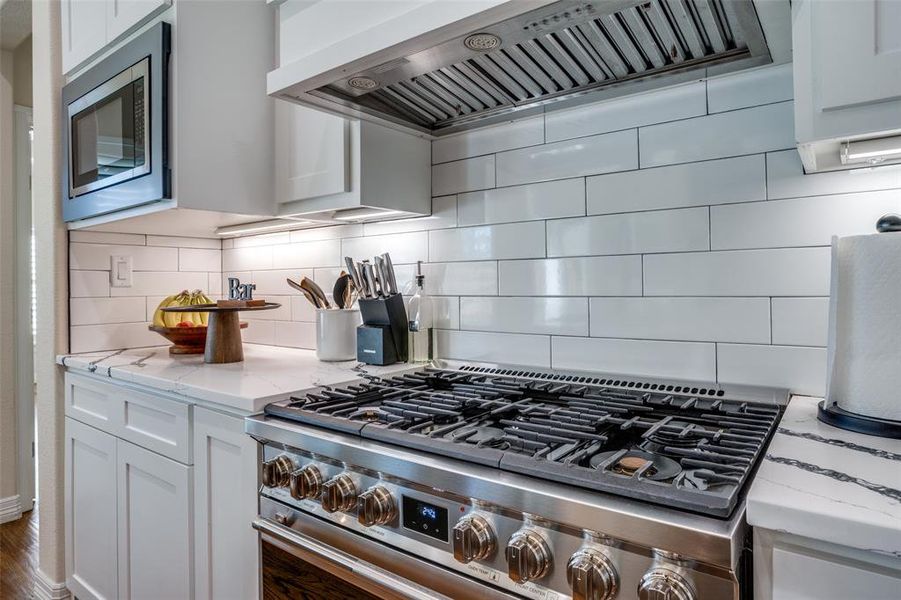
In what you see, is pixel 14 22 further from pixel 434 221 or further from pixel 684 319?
pixel 684 319

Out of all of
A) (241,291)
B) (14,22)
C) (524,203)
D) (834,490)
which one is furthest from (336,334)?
(14,22)

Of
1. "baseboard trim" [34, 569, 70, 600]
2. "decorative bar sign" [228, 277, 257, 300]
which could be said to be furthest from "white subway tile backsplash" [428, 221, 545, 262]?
"baseboard trim" [34, 569, 70, 600]

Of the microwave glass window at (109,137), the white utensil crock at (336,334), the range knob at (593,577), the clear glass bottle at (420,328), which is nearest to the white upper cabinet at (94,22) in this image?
the microwave glass window at (109,137)

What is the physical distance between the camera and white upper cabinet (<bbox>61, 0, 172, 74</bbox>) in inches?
69.0

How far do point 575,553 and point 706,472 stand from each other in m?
0.20

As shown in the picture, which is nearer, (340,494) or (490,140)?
(340,494)

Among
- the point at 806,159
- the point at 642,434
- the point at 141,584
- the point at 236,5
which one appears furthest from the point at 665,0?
the point at 141,584

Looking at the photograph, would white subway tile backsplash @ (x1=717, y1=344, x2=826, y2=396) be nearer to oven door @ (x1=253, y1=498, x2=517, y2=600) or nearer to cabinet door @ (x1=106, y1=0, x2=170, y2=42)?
oven door @ (x1=253, y1=498, x2=517, y2=600)

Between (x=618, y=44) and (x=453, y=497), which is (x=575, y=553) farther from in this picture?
(x=618, y=44)

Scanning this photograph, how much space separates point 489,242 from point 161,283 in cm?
154

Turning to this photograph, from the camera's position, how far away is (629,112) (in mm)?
1409

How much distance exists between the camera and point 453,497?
866mm

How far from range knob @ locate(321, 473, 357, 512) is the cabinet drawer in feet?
2.01

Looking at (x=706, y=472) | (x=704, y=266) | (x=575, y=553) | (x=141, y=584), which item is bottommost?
(x=141, y=584)
